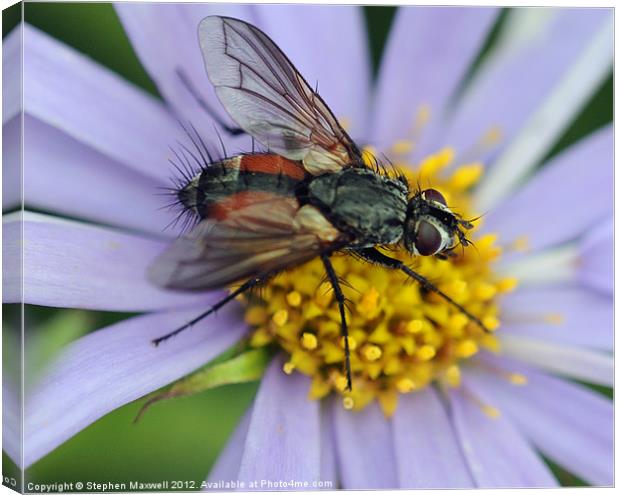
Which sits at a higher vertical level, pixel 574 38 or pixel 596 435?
pixel 574 38

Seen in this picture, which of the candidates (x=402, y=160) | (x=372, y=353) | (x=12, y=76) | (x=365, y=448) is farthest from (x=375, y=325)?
(x=12, y=76)

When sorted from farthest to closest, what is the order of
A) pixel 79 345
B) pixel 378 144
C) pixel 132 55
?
1. pixel 378 144
2. pixel 132 55
3. pixel 79 345

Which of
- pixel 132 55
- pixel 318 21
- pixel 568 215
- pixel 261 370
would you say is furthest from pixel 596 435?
pixel 132 55

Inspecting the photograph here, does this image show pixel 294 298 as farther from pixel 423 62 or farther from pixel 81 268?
pixel 423 62

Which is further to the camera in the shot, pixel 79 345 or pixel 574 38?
pixel 574 38

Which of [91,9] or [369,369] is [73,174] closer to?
[91,9]

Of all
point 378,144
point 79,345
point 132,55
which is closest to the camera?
point 79,345
